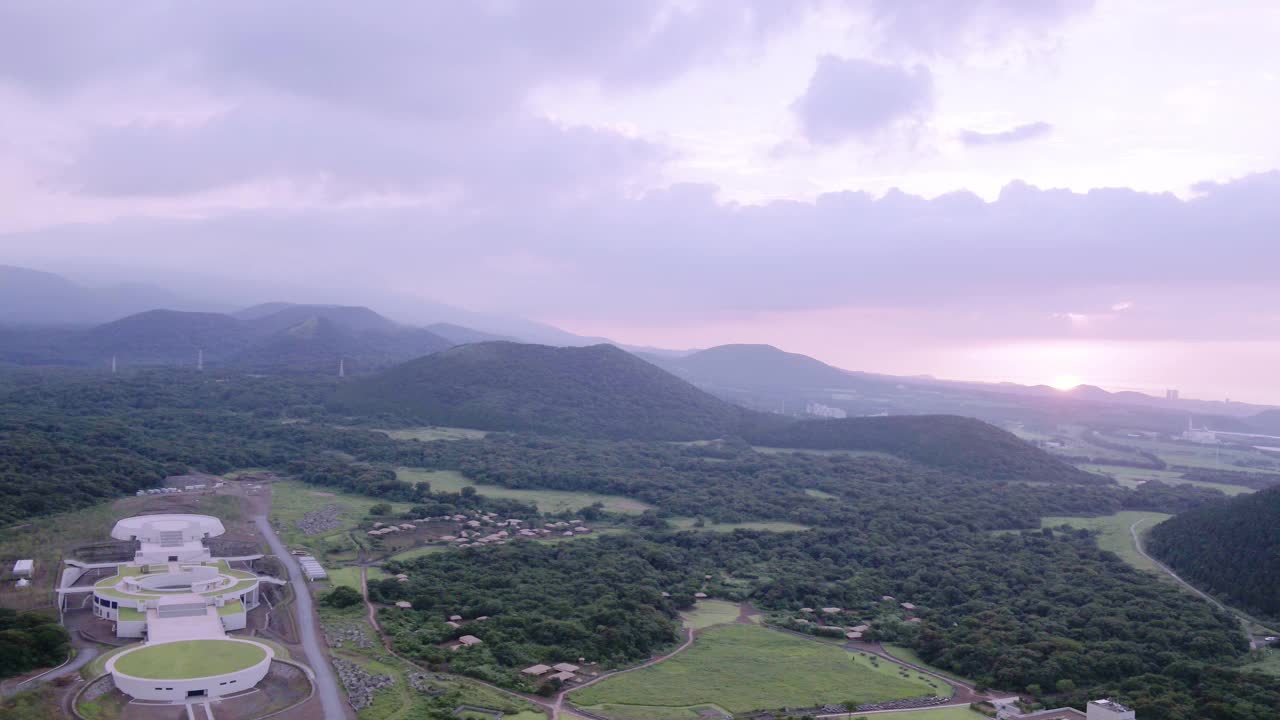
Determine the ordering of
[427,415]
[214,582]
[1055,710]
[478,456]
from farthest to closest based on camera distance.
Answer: [427,415] → [478,456] → [214,582] → [1055,710]

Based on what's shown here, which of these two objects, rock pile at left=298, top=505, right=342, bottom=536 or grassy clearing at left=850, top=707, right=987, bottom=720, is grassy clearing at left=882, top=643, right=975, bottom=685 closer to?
grassy clearing at left=850, top=707, right=987, bottom=720

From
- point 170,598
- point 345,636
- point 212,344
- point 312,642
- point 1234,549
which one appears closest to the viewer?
point 312,642

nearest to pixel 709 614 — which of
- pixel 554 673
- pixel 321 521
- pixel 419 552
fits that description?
pixel 554 673

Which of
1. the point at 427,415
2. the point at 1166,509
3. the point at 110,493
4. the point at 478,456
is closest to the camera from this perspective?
the point at 110,493

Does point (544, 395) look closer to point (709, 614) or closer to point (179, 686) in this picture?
point (709, 614)

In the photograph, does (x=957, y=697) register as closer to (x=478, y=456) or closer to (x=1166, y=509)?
(x=1166, y=509)

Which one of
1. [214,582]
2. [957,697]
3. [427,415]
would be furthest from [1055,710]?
[427,415]
